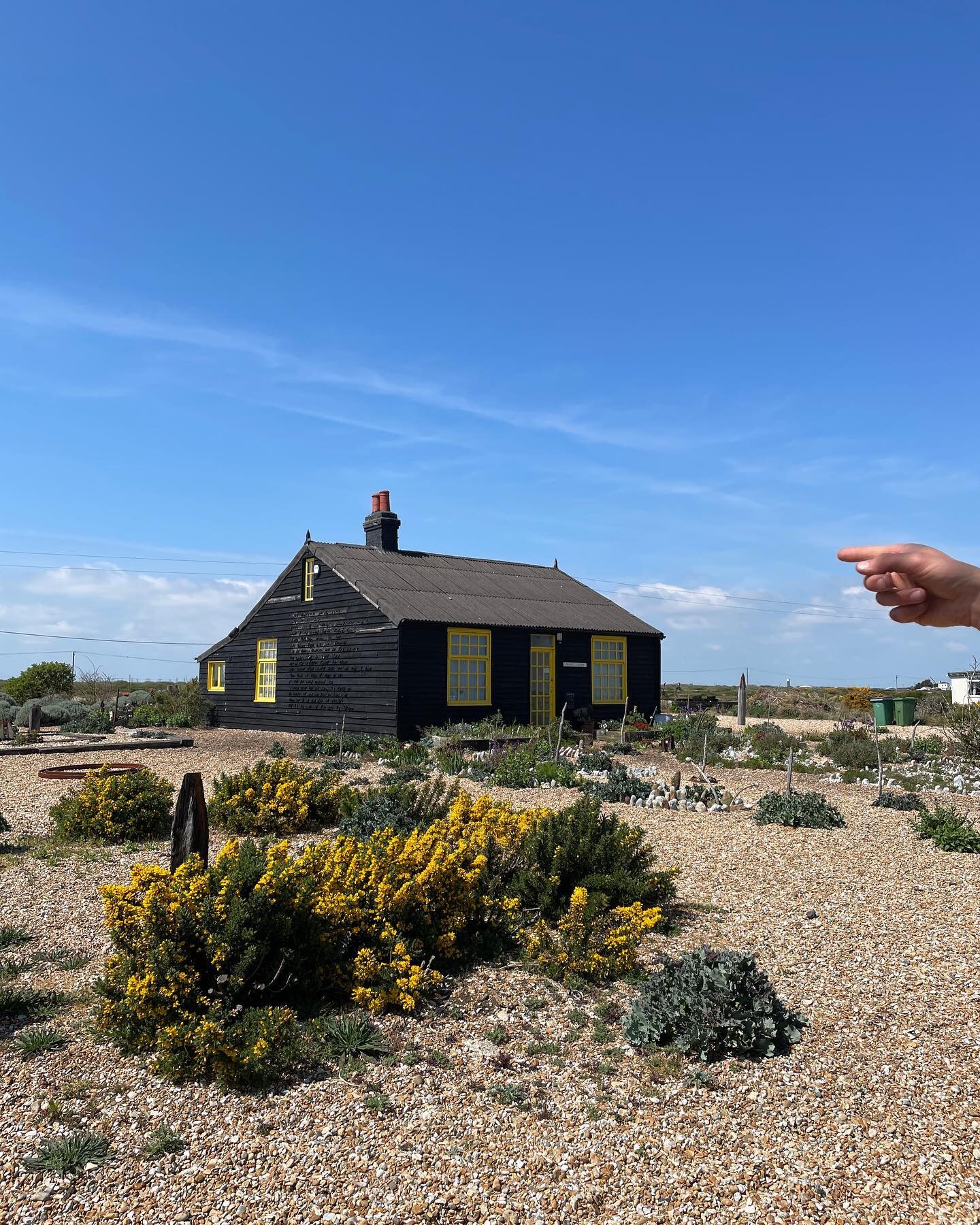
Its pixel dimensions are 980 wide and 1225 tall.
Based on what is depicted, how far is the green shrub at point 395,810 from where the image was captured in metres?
8.86

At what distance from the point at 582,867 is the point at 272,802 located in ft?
14.8

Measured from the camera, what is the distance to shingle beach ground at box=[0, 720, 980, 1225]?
12.7ft

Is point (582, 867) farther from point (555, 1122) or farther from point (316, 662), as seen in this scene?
point (316, 662)

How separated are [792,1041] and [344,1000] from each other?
9.07 feet

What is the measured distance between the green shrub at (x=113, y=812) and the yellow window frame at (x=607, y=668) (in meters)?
16.2

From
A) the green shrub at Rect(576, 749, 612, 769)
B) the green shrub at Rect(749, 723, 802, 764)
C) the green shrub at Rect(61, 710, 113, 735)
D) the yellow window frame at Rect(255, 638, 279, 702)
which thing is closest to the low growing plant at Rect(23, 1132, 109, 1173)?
the green shrub at Rect(576, 749, 612, 769)

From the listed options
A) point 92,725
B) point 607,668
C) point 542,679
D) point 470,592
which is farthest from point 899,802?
point 92,725

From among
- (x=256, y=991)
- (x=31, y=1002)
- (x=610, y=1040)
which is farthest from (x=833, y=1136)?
(x=31, y=1002)

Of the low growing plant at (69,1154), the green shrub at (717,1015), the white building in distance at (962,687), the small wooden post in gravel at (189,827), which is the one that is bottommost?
the low growing plant at (69,1154)

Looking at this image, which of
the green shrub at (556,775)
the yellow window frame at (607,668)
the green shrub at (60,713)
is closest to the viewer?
the green shrub at (556,775)

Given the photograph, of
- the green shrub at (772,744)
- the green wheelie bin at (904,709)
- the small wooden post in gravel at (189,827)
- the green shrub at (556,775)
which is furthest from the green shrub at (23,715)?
the green wheelie bin at (904,709)

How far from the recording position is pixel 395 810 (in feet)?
30.2

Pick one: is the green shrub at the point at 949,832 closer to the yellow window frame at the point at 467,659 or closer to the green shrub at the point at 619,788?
the green shrub at the point at 619,788

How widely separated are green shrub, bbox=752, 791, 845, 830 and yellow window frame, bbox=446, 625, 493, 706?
11.3 meters
